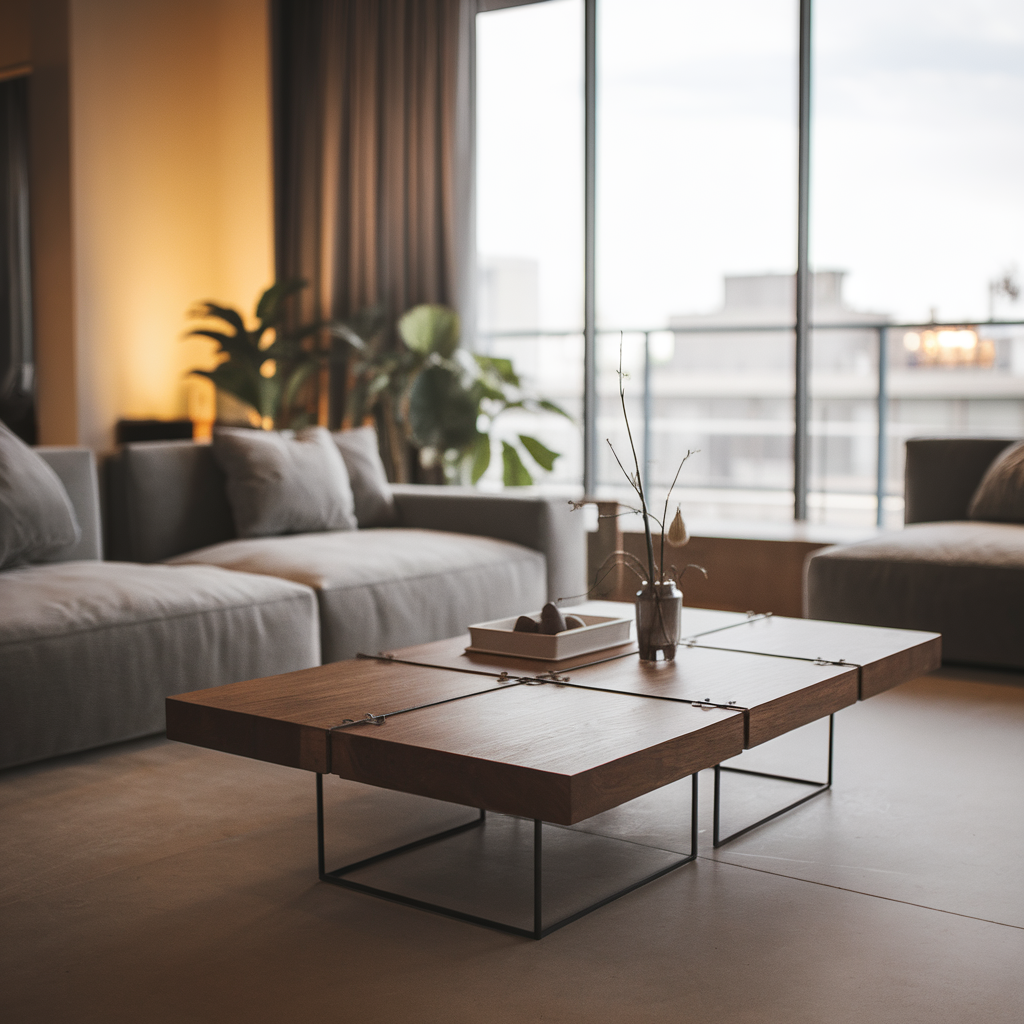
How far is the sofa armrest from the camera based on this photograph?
3.95 meters

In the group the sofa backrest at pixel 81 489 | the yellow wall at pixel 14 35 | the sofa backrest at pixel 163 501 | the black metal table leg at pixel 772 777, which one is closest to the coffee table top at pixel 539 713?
the black metal table leg at pixel 772 777

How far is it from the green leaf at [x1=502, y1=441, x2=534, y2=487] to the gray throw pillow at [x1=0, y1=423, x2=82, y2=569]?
7.51ft

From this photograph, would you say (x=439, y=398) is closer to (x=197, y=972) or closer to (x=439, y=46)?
(x=439, y=46)

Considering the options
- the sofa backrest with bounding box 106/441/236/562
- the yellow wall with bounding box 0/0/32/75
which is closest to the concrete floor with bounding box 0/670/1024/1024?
the sofa backrest with bounding box 106/441/236/562

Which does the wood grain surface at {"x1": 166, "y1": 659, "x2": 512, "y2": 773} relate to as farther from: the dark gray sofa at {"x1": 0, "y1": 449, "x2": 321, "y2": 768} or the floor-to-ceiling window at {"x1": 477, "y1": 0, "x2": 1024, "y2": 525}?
the floor-to-ceiling window at {"x1": 477, "y1": 0, "x2": 1024, "y2": 525}

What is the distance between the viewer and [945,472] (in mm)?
4344

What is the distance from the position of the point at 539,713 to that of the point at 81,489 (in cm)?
194

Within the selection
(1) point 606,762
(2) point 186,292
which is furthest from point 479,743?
(2) point 186,292

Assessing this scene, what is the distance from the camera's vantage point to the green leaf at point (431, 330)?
534cm

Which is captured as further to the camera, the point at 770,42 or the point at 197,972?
the point at 770,42

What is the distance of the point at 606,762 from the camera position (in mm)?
1654

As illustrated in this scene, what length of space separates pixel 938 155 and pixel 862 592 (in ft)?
7.34

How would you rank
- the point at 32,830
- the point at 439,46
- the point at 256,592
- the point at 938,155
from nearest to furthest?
1. the point at 32,830
2. the point at 256,592
3. the point at 938,155
4. the point at 439,46

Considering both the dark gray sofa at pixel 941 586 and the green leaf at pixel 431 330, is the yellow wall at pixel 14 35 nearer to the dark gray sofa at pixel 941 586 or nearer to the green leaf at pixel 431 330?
the green leaf at pixel 431 330
